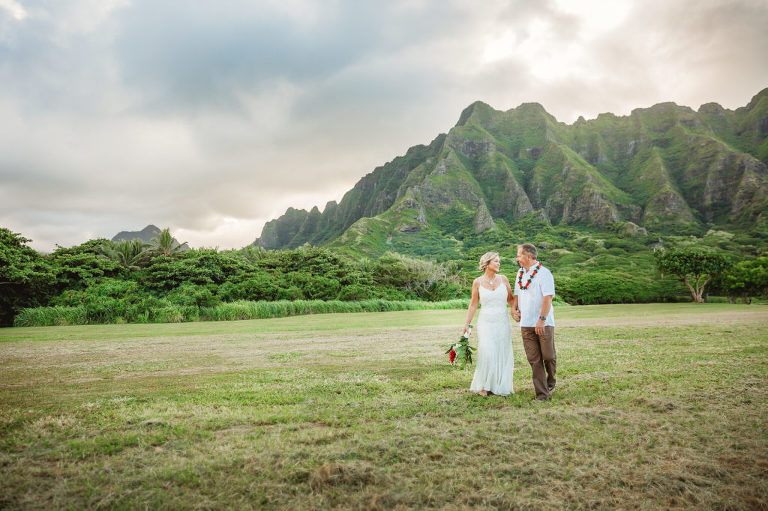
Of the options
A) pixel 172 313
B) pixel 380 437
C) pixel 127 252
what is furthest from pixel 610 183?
pixel 380 437

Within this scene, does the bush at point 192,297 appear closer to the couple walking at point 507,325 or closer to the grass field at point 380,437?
the grass field at point 380,437

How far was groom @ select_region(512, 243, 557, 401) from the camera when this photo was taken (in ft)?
19.6

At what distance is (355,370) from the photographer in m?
8.21

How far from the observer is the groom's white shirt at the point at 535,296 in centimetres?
611

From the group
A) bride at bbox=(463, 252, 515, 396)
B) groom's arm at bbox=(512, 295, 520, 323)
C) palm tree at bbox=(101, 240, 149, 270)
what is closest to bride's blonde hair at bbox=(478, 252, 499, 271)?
bride at bbox=(463, 252, 515, 396)

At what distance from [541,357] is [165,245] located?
126ft

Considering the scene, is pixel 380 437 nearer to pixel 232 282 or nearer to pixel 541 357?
pixel 541 357

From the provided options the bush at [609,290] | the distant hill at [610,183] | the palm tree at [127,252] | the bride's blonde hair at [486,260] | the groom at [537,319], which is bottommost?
the bush at [609,290]

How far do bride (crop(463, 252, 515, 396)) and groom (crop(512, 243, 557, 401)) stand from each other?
291 millimetres

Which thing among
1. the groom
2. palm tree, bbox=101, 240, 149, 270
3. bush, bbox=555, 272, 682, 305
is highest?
palm tree, bbox=101, 240, 149, 270

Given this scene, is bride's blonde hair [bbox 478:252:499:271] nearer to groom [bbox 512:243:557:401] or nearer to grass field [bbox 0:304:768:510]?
groom [bbox 512:243:557:401]

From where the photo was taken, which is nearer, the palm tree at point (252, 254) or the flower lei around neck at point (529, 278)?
the flower lei around neck at point (529, 278)

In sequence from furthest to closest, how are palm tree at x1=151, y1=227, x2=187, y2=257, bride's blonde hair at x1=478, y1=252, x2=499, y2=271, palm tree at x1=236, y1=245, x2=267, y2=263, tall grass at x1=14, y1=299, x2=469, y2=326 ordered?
palm tree at x1=236, y1=245, x2=267, y2=263 → palm tree at x1=151, y1=227, x2=187, y2=257 → tall grass at x1=14, y1=299, x2=469, y2=326 → bride's blonde hair at x1=478, y1=252, x2=499, y2=271

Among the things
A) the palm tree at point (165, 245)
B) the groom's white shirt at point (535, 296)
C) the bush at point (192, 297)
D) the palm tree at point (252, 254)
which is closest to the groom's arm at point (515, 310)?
the groom's white shirt at point (535, 296)
